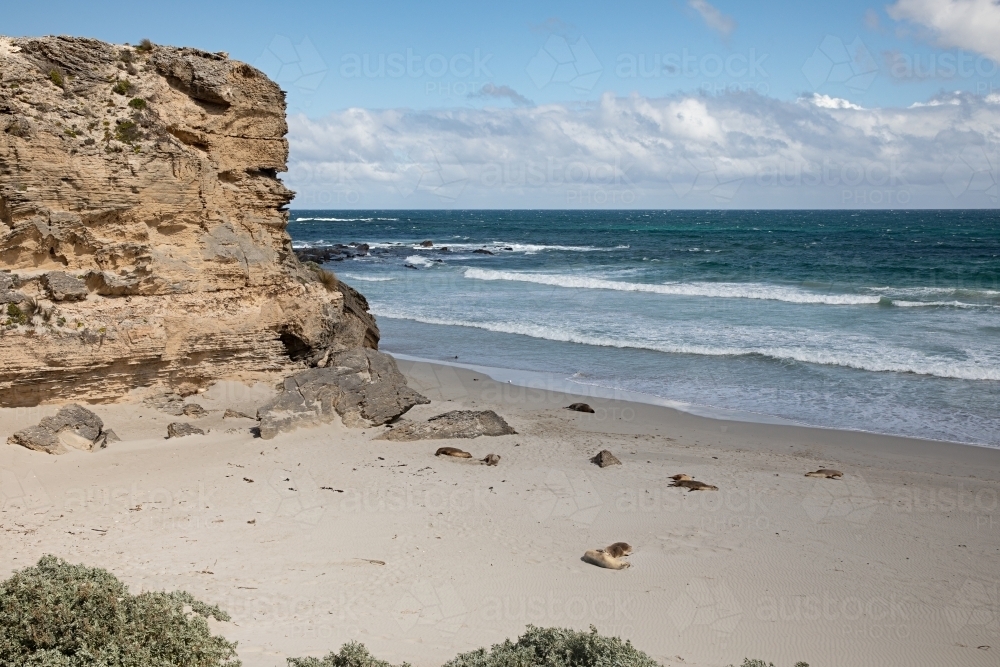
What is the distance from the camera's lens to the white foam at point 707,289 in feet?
95.7

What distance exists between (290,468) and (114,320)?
3.23 m

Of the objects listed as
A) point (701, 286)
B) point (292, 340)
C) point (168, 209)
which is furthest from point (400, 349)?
point (701, 286)

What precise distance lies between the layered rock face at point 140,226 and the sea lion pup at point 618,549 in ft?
21.3

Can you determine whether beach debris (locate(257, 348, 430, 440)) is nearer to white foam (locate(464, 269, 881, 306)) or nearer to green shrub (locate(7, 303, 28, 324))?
green shrub (locate(7, 303, 28, 324))

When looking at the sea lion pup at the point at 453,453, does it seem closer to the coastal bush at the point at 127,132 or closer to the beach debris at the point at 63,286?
the beach debris at the point at 63,286

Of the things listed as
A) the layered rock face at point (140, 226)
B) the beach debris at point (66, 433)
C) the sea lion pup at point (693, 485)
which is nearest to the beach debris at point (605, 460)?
the sea lion pup at point (693, 485)

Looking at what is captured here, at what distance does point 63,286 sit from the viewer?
34.7 feet

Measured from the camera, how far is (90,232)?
1089 centimetres

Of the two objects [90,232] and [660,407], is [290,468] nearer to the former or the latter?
[90,232]

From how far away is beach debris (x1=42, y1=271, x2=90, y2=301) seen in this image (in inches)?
415

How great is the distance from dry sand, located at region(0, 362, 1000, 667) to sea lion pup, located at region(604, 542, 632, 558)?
11cm

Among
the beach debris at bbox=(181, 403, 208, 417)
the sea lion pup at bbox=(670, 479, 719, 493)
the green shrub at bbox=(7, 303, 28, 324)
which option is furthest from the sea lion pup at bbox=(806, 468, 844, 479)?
the green shrub at bbox=(7, 303, 28, 324)

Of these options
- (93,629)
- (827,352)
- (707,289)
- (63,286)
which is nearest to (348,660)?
(93,629)

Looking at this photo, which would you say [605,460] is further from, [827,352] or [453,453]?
[827,352]
